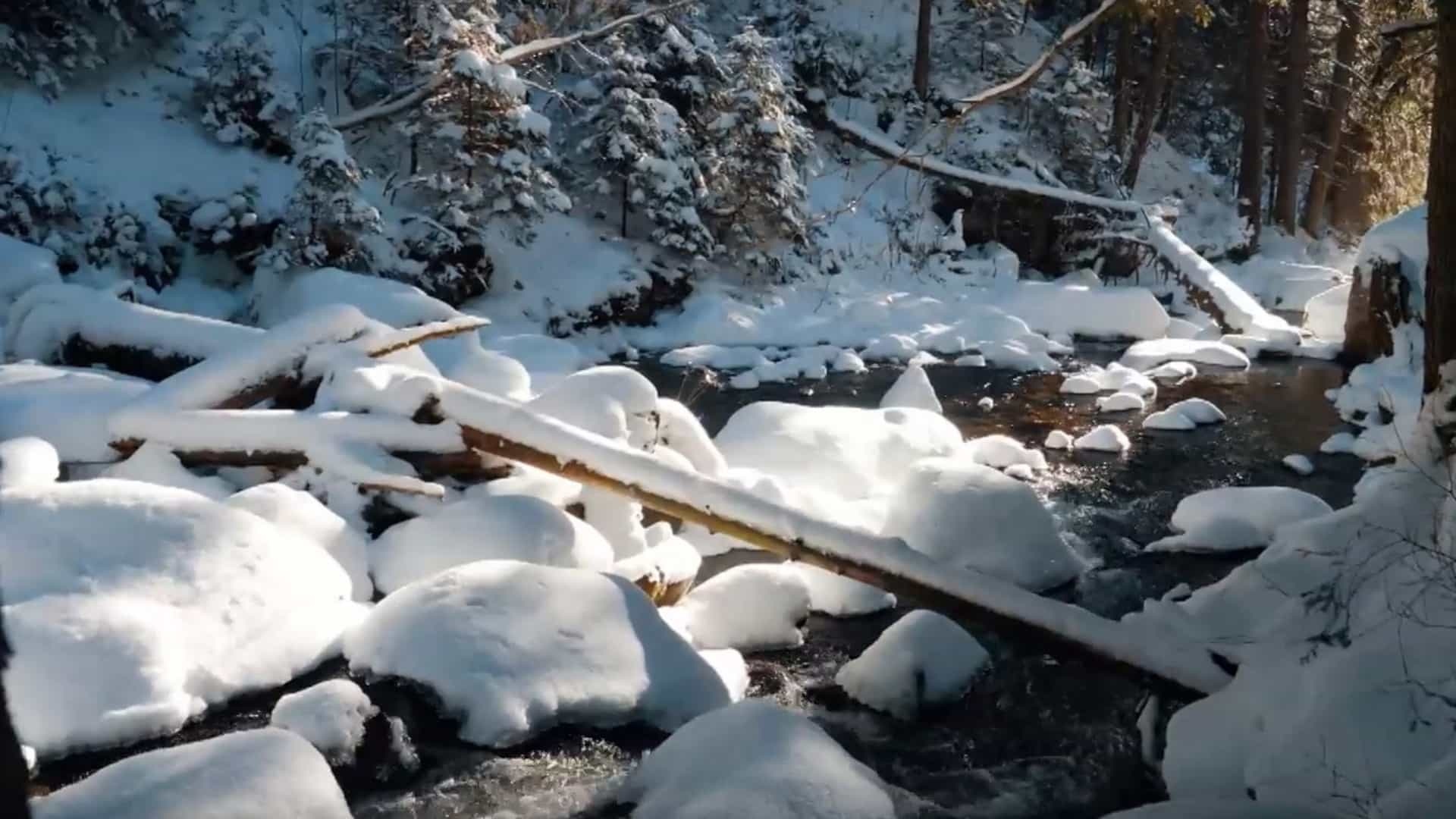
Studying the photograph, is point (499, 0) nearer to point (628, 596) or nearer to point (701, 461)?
point (701, 461)

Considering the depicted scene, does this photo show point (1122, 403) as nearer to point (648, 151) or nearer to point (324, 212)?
point (648, 151)

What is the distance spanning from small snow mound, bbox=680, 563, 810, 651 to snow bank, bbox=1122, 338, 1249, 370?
894 cm

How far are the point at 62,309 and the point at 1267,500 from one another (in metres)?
8.83

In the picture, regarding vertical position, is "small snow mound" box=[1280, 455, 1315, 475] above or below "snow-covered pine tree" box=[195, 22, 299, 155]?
below

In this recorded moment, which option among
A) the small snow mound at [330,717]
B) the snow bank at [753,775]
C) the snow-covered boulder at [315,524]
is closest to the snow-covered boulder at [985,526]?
the snow bank at [753,775]

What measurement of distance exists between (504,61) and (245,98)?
351 centimetres

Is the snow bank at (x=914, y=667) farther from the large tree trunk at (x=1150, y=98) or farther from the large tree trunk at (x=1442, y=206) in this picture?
the large tree trunk at (x=1150, y=98)

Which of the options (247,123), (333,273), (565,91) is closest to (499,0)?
(565,91)

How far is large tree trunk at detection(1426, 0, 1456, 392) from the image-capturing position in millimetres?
5078

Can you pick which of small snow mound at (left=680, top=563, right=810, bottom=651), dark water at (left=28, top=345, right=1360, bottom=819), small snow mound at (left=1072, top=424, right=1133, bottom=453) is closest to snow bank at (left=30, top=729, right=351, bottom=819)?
dark water at (left=28, top=345, right=1360, bottom=819)

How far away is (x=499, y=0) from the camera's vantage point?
18516 mm

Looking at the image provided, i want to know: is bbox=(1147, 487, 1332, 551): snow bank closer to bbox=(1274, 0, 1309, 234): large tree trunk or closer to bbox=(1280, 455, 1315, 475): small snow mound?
bbox=(1280, 455, 1315, 475): small snow mound

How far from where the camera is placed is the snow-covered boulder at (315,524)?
626cm

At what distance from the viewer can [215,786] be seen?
368cm
